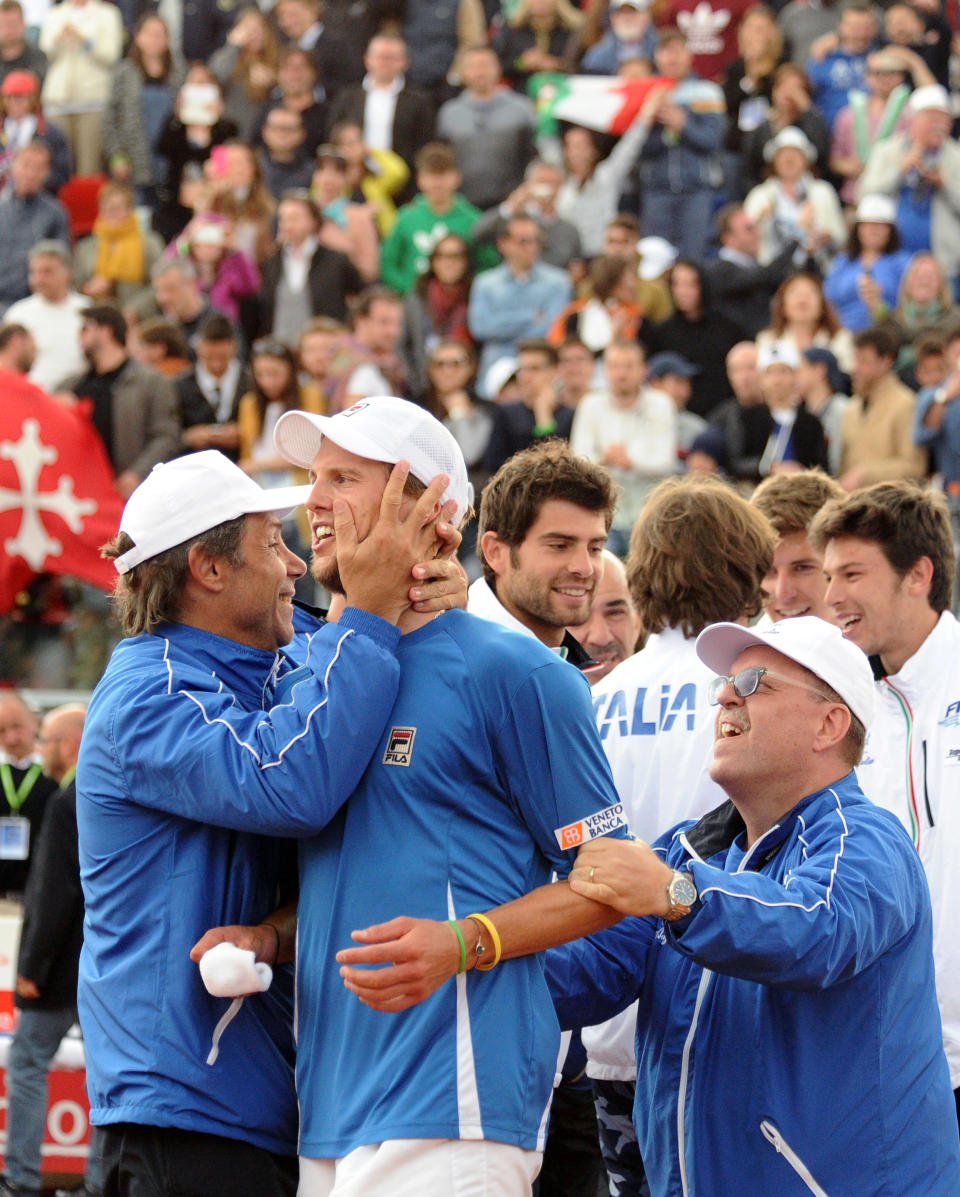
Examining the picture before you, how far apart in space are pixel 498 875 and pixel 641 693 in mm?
1402

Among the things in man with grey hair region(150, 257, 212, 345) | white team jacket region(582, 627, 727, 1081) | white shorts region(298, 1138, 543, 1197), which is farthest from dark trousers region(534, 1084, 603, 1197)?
man with grey hair region(150, 257, 212, 345)

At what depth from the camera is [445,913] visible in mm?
3045

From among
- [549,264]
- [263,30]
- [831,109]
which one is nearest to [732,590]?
[549,264]

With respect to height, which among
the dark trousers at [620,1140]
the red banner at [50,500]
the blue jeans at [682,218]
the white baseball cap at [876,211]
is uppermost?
the blue jeans at [682,218]

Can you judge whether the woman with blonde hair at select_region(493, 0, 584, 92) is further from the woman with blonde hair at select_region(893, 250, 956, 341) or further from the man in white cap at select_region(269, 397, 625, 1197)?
the man in white cap at select_region(269, 397, 625, 1197)

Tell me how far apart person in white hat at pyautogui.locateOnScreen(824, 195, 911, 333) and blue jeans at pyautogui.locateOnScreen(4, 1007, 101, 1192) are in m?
7.71

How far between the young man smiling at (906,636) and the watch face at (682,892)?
4.77ft

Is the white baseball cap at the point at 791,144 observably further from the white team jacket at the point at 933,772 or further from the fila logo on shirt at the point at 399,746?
the fila logo on shirt at the point at 399,746

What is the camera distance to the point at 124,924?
10.7 ft

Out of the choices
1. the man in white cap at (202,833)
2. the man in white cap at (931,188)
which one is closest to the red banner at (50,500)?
the man in white cap at (931,188)

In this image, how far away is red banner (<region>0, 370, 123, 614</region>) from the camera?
11195 mm

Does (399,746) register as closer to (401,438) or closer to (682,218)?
(401,438)

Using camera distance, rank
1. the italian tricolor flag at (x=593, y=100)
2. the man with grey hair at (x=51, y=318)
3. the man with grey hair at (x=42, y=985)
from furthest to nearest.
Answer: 1. the italian tricolor flag at (x=593, y=100)
2. the man with grey hair at (x=51, y=318)
3. the man with grey hair at (x=42, y=985)

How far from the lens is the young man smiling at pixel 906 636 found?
4.43 meters
